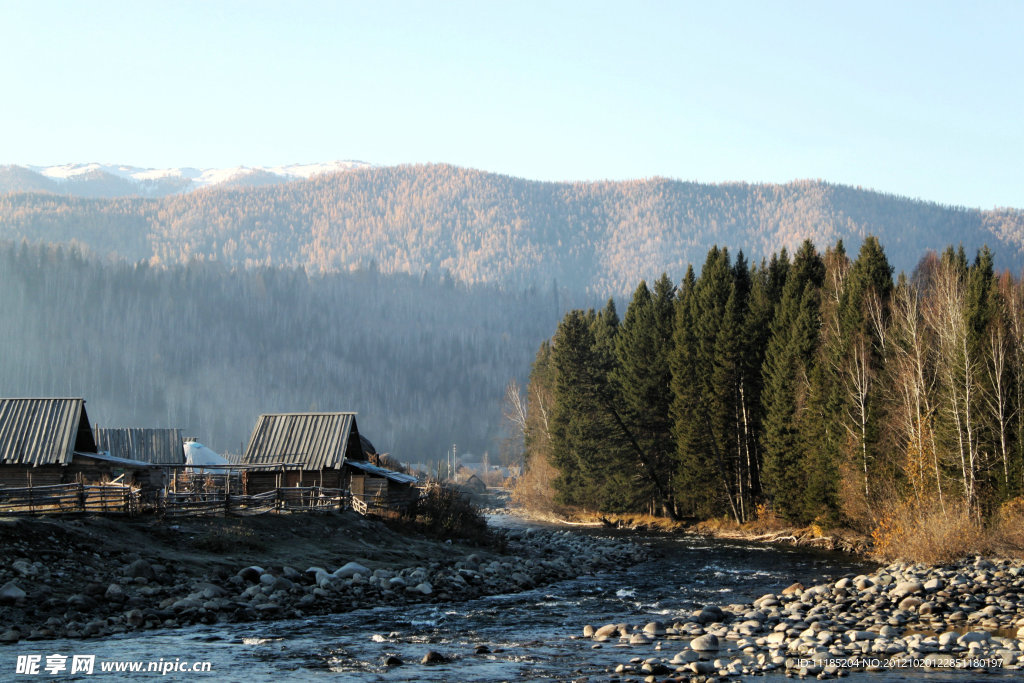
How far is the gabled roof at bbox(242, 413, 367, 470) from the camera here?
45125 millimetres

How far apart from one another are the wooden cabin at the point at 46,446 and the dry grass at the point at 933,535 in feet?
102

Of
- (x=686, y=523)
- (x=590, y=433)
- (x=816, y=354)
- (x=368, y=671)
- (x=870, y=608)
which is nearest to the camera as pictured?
(x=368, y=671)

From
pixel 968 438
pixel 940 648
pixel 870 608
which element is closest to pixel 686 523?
pixel 968 438

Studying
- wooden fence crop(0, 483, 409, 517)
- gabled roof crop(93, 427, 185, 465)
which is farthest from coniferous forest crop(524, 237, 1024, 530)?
Answer: gabled roof crop(93, 427, 185, 465)

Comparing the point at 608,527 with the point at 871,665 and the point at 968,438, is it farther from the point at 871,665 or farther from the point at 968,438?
the point at 871,665

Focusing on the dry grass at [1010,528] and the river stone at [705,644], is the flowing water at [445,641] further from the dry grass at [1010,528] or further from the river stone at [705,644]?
the dry grass at [1010,528]

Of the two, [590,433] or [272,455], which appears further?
[590,433]

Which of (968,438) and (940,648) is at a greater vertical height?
(968,438)

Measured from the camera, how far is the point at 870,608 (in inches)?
1032

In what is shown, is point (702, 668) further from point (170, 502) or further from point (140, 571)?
point (170, 502)

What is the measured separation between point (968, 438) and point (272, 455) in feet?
107

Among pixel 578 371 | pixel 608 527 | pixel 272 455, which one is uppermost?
pixel 578 371

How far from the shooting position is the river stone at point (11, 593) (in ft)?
72.3

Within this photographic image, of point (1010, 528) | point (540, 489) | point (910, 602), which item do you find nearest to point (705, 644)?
point (910, 602)
